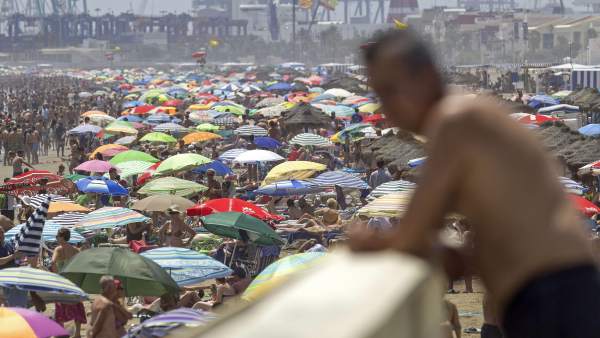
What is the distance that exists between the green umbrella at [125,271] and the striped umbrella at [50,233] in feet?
8.58

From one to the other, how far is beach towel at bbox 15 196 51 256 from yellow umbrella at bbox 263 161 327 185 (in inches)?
222

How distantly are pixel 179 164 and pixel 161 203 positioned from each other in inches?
165

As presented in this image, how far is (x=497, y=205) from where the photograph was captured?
82.4 inches

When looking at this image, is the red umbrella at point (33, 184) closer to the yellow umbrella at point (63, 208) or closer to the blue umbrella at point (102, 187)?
the blue umbrella at point (102, 187)

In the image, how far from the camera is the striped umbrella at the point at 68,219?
40.5 ft

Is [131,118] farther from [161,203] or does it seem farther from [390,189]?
[390,189]

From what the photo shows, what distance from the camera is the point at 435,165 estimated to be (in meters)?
2.11

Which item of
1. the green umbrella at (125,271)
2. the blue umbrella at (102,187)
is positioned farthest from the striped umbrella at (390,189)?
the green umbrella at (125,271)

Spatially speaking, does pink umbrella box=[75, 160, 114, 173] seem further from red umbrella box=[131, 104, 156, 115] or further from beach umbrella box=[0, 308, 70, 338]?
red umbrella box=[131, 104, 156, 115]

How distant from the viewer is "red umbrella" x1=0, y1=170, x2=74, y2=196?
1502cm

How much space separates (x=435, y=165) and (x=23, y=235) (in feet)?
28.1

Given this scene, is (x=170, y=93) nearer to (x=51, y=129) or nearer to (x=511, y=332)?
(x=51, y=129)

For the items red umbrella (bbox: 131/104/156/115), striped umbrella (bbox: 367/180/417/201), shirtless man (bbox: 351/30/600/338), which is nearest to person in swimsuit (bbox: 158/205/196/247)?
striped umbrella (bbox: 367/180/417/201)

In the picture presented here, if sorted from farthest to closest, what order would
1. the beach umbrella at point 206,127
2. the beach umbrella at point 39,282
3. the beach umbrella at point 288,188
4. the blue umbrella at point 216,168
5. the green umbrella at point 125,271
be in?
1. the beach umbrella at point 206,127
2. the blue umbrella at point 216,168
3. the beach umbrella at point 288,188
4. the green umbrella at point 125,271
5. the beach umbrella at point 39,282
